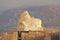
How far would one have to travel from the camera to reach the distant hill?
885 inches

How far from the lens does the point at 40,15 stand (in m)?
22.8

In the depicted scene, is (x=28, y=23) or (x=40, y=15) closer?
(x=28, y=23)

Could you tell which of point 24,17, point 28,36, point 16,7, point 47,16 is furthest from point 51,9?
point 28,36

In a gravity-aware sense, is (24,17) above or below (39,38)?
above

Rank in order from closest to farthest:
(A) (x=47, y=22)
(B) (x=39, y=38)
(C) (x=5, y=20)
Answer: (B) (x=39, y=38)
(A) (x=47, y=22)
(C) (x=5, y=20)

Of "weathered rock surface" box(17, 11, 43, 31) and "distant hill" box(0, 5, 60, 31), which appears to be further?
"distant hill" box(0, 5, 60, 31)

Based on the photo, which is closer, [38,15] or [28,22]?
[28,22]

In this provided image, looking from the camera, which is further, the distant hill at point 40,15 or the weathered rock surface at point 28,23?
the distant hill at point 40,15

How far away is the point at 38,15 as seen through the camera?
22875 millimetres

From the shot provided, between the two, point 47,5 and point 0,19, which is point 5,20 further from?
point 47,5

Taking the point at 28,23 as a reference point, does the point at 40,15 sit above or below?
above

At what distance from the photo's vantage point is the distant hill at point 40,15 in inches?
885

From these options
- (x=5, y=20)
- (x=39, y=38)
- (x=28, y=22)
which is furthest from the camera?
(x=5, y=20)

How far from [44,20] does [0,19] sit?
4.13 meters
